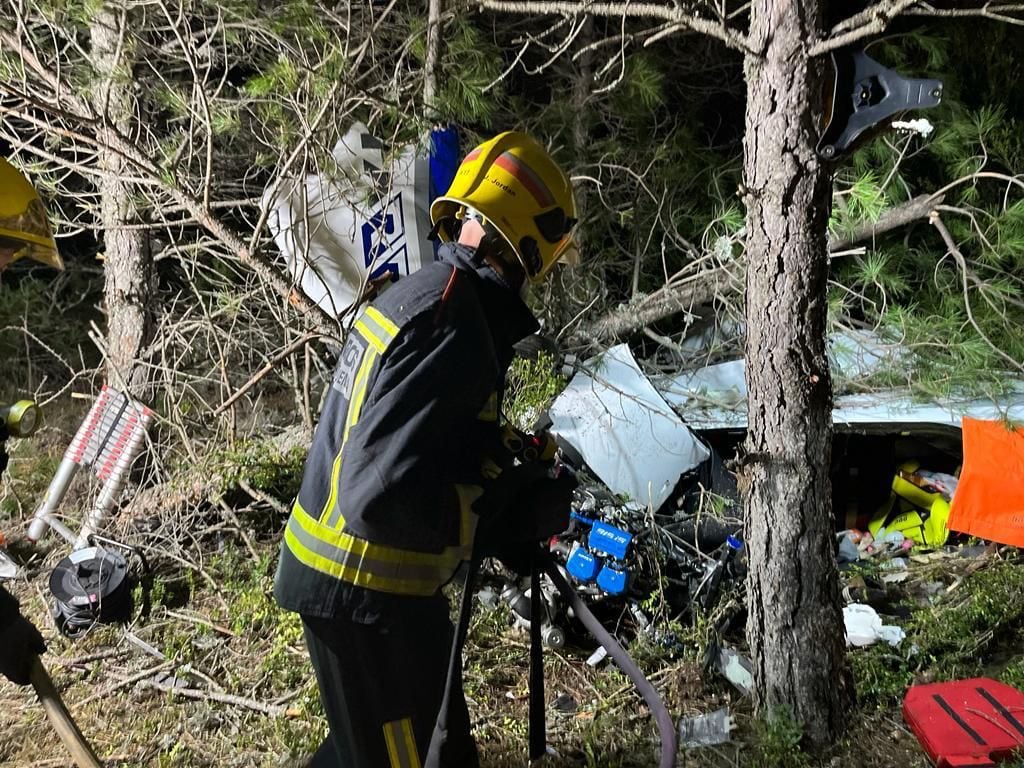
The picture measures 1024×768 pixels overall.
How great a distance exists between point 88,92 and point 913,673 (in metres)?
4.75

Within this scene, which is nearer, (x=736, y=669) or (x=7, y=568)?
(x=736, y=669)

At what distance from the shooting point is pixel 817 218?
7.52 feet

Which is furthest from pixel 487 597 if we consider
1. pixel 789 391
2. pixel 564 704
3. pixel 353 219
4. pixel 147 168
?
pixel 147 168

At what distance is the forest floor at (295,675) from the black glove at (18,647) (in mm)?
738

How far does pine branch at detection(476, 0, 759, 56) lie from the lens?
228 cm

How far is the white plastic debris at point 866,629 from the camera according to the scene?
10.1 feet

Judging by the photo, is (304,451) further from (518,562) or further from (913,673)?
(913,673)

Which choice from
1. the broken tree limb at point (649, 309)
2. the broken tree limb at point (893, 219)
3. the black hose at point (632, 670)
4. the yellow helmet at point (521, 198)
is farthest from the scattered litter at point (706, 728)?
the broken tree limb at point (893, 219)

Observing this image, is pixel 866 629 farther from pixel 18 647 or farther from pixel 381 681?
pixel 18 647

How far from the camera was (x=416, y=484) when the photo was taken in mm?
1589

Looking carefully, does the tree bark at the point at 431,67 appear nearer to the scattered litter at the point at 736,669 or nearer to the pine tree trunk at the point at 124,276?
the pine tree trunk at the point at 124,276

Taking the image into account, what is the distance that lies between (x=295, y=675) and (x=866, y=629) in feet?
8.54

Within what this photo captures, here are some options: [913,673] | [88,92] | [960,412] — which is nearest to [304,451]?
[88,92]

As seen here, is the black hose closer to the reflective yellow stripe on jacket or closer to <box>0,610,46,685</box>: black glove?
the reflective yellow stripe on jacket
